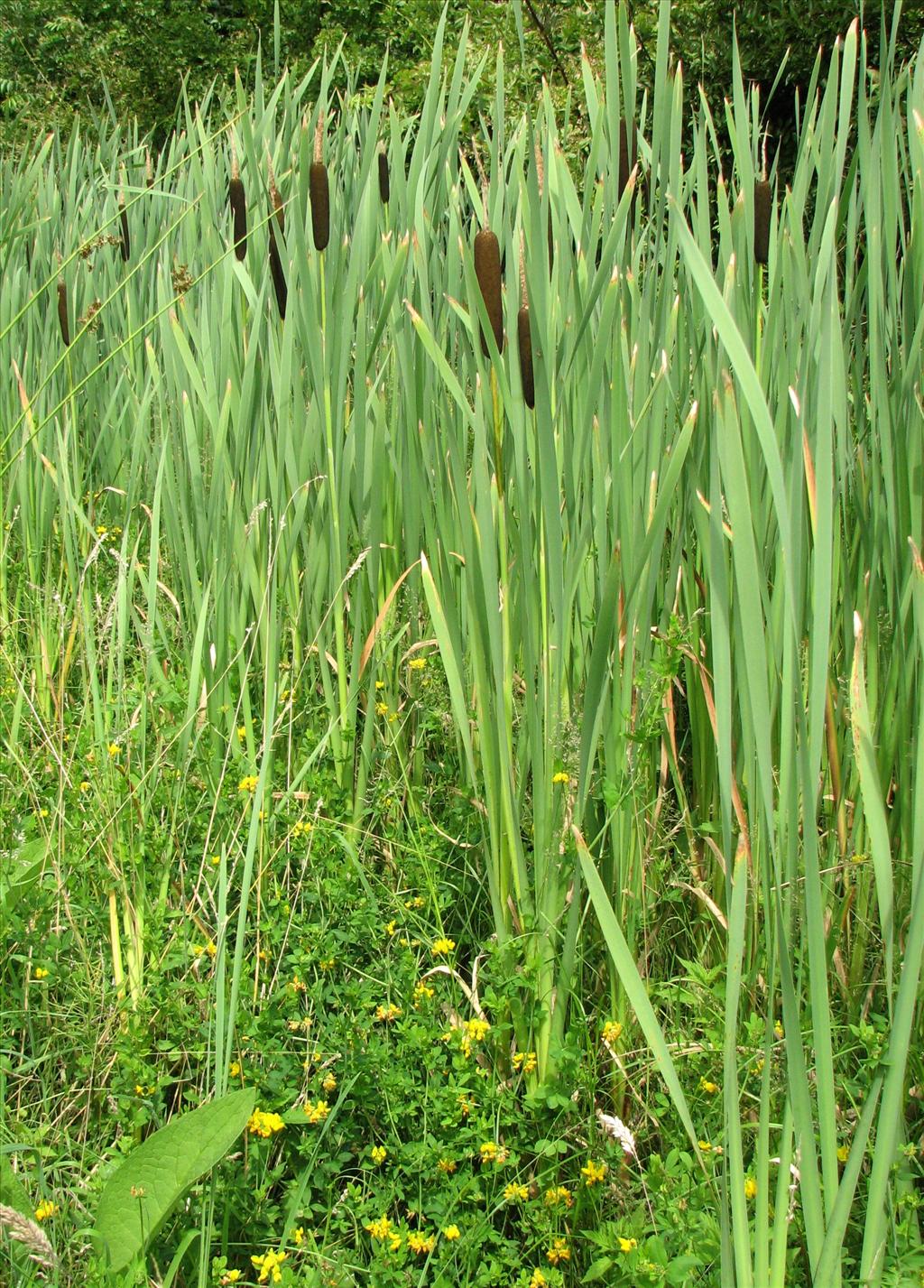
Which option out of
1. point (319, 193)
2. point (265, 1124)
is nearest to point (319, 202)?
point (319, 193)

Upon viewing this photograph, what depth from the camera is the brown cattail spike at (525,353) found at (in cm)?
120

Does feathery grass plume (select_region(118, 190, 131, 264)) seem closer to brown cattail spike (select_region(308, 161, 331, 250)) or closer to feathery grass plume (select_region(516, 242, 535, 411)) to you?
brown cattail spike (select_region(308, 161, 331, 250))

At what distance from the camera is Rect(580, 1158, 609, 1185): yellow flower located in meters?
1.13

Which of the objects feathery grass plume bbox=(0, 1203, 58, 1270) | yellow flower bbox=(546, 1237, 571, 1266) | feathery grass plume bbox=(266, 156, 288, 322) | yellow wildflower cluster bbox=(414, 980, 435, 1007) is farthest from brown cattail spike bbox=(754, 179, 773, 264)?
feathery grass plume bbox=(0, 1203, 58, 1270)

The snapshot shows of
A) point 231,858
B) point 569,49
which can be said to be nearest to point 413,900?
point 231,858

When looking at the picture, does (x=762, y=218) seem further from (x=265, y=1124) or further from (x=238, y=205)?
(x=265, y=1124)

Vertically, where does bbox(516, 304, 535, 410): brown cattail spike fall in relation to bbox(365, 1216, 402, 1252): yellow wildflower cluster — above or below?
above

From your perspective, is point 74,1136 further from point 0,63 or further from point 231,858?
point 0,63

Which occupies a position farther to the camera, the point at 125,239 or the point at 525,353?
the point at 125,239

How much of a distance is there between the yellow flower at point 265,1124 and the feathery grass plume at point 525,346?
2.69 ft

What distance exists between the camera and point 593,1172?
3.69ft

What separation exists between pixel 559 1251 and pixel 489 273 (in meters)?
1.01

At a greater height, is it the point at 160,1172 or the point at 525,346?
the point at 525,346

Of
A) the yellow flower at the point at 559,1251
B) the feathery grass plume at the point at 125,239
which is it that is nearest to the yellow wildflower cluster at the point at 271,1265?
the yellow flower at the point at 559,1251
